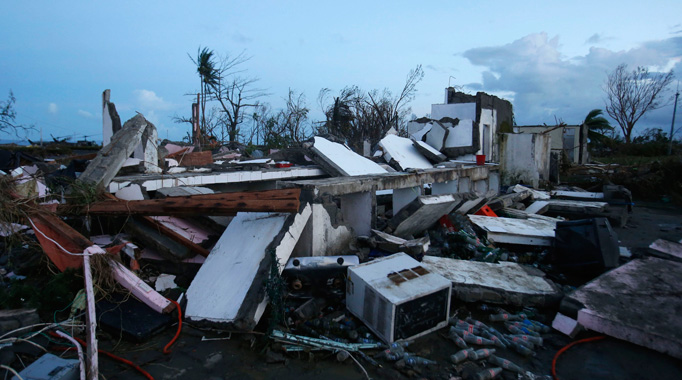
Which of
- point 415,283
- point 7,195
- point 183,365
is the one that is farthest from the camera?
point 7,195

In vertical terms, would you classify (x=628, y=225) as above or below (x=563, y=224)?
below

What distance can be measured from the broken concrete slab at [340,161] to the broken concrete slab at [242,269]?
215 cm

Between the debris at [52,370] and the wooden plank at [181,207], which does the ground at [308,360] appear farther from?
the wooden plank at [181,207]

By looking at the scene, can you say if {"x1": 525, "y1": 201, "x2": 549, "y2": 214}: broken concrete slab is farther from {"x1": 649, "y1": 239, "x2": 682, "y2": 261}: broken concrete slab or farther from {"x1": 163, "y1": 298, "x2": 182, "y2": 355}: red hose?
{"x1": 163, "y1": 298, "x2": 182, "y2": 355}: red hose

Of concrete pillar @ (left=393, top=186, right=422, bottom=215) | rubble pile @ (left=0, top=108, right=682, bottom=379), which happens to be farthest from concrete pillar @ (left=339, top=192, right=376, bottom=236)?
concrete pillar @ (left=393, top=186, right=422, bottom=215)

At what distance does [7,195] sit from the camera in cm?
395

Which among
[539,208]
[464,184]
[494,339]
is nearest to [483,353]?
[494,339]

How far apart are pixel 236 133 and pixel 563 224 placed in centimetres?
1169

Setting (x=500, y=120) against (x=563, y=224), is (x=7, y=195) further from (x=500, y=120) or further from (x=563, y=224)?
(x=500, y=120)

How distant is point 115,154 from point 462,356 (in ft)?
15.1

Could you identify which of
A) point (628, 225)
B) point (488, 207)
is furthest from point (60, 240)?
point (628, 225)

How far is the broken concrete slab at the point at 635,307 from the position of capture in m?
3.04

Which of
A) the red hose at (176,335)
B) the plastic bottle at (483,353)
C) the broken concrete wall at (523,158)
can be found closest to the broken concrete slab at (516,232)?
the plastic bottle at (483,353)

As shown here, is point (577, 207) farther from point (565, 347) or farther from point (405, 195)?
point (565, 347)
